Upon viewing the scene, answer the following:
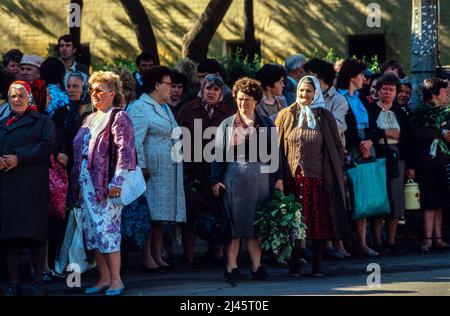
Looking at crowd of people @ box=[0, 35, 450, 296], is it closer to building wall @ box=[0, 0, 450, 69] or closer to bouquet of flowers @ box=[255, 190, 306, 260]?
bouquet of flowers @ box=[255, 190, 306, 260]

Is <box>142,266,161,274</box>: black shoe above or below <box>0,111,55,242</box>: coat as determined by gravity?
below

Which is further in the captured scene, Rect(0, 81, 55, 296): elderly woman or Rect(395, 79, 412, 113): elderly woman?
Rect(395, 79, 412, 113): elderly woman

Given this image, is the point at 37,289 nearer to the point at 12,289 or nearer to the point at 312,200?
the point at 12,289

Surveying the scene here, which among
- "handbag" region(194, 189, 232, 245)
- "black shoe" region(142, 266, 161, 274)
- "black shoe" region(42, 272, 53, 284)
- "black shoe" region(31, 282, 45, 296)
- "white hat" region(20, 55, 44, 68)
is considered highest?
"white hat" region(20, 55, 44, 68)

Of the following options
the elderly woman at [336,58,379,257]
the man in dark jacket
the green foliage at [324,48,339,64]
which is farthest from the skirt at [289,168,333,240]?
the green foliage at [324,48,339,64]

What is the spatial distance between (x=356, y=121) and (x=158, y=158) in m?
2.61

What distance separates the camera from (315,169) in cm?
1266

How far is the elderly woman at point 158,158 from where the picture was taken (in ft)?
42.9

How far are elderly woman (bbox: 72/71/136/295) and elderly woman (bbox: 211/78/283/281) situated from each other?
49.1 inches

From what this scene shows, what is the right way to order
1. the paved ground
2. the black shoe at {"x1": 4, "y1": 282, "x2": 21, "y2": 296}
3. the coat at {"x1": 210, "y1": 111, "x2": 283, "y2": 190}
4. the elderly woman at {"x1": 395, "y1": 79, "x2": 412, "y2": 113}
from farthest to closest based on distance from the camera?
the elderly woman at {"x1": 395, "y1": 79, "x2": 412, "y2": 113} < the coat at {"x1": 210, "y1": 111, "x2": 283, "y2": 190} < the paved ground < the black shoe at {"x1": 4, "y1": 282, "x2": 21, "y2": 296}

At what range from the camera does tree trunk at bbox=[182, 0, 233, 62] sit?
20438 mm

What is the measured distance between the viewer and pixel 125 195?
38.0 ft

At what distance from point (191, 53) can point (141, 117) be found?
7.56 meters

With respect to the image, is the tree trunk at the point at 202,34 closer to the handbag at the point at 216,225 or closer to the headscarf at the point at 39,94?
the handbag at the point at 216,225
